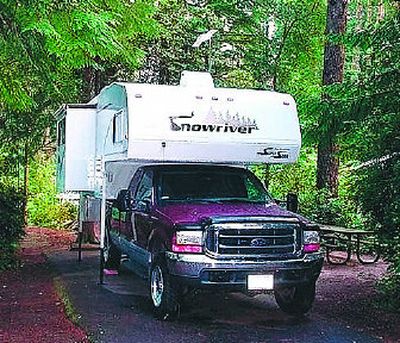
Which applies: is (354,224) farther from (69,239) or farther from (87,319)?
(87,319)

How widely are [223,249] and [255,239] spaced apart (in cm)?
40

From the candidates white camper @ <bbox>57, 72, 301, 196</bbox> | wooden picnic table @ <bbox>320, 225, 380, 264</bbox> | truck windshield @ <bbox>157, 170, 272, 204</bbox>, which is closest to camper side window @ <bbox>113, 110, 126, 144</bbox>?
white camper @ <bbox>57, 72, 301, 196</bbox>

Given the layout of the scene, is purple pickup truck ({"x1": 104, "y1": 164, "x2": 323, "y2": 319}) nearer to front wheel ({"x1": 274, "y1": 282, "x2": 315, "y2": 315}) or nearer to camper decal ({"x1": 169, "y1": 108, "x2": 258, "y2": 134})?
front wheel ({"x1": 274, "y1": 282, "x2": 315, "y2": 315})

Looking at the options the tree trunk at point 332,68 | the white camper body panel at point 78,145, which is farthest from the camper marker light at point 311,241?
the tree trunk at point 332,68

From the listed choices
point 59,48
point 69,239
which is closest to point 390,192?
point 59,48

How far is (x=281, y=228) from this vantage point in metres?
7.88

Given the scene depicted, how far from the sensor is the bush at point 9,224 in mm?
12176

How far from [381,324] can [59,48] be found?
15.6 feet

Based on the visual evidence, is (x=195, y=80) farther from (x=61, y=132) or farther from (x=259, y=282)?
(x=61, y=132)

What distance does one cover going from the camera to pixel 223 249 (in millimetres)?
7684

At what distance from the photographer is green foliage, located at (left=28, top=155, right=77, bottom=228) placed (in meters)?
21.7

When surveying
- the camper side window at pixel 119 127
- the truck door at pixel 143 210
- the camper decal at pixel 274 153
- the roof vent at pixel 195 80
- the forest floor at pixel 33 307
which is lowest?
the forest floor at pixel 33 307

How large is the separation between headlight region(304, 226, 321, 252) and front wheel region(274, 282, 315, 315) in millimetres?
419

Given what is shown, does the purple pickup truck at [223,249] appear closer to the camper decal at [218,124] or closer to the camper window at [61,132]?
the camper decal at [218,124]
